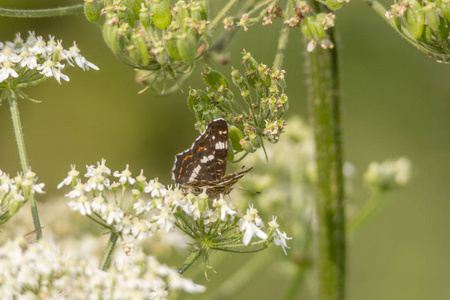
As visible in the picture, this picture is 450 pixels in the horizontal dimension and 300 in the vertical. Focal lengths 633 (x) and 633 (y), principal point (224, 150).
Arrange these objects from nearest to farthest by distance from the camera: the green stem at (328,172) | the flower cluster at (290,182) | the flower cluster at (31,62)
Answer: the flower cluster at (31,62) → the green stem at (328,172) → the flower cluster at (290,182)

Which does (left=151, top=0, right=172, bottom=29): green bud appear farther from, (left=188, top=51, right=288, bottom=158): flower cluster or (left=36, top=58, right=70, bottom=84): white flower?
(left=36, top=58, right=70, bottom=84): white flower

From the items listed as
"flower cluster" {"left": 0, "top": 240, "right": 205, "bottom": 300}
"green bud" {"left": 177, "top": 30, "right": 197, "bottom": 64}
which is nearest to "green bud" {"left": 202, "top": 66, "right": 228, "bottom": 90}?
"green bud" {"left": 177, "top": 30, "right": 197, "bottom": 64}

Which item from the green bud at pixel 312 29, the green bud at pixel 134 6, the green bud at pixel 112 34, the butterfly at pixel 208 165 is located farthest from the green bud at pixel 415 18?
the green bud at pixel 112 34

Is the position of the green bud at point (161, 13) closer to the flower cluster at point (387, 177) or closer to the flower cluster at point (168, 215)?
the flower cluster at point (168, 215)

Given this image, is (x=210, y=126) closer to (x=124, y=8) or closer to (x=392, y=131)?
(x=124, y=8)

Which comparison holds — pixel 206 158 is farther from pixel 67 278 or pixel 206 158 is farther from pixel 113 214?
pixel 67 278
